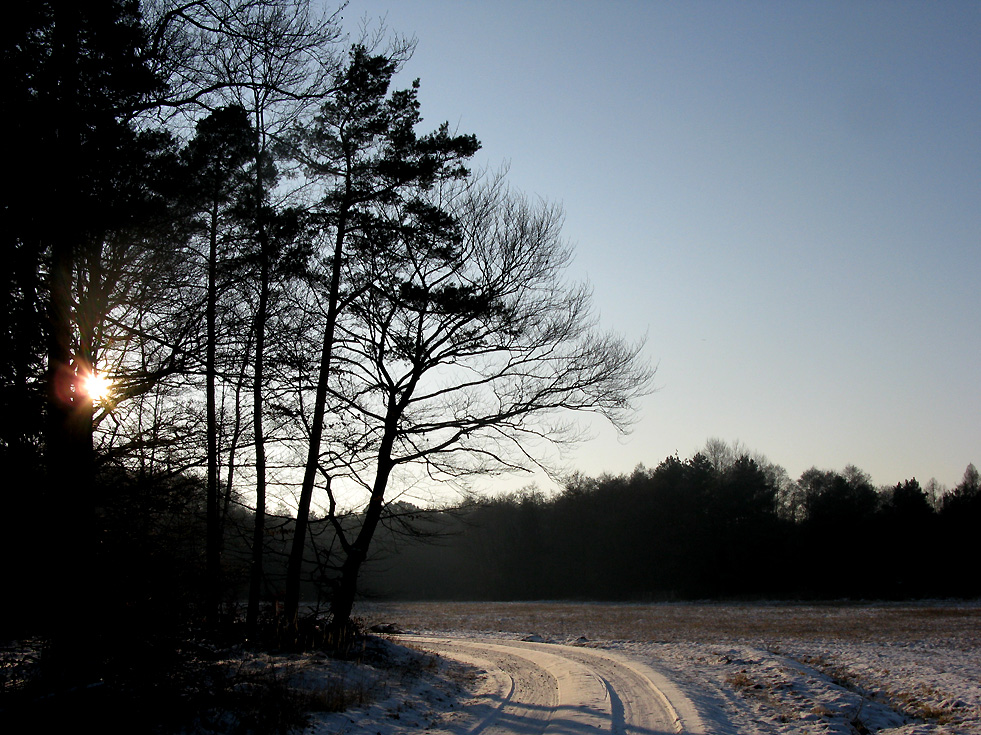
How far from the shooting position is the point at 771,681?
1098 centimetres

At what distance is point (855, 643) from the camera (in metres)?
20.4

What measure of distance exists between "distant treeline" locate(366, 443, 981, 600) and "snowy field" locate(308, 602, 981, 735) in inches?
954

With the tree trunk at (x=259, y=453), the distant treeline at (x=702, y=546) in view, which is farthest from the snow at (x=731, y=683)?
the distant treeline at (x=702, y=546)

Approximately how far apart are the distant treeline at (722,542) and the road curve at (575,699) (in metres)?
30.3

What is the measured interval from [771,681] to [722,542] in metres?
43.3

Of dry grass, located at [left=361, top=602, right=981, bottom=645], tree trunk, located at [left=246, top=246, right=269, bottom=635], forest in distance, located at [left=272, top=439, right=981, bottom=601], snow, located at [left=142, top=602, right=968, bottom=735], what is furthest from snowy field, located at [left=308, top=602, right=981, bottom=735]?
forest in distance, located at [left=272, top=439, right=981, bottom=601]

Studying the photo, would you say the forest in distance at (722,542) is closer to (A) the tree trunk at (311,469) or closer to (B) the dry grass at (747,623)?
(B) the dry grass at (747,623)

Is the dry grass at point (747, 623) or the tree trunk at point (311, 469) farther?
the dry grass at point (747, 623)

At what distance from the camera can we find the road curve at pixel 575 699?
26.3ft

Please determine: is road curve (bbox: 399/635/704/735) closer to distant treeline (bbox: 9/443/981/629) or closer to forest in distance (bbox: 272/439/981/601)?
distant treeline (bbox: 9/443/981/629)

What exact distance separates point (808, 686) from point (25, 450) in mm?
11086

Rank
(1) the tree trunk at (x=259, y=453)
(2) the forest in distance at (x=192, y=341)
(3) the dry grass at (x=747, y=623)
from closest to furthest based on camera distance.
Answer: (2) the forest in distance at (x=192, y=341)
(1) the tree trunk at (x=259, y=453)
(3) the dry grass at (x=747, y=623)

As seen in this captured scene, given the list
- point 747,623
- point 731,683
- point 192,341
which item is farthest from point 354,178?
point 747,623

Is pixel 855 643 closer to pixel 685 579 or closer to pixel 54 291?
pixel 54 291
